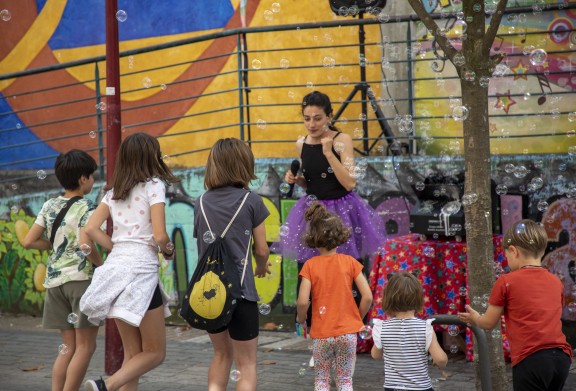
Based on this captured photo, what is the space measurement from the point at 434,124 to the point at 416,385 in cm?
554

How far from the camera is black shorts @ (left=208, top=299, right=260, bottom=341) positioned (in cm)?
526

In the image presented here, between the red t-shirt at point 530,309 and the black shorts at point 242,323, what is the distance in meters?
1.34

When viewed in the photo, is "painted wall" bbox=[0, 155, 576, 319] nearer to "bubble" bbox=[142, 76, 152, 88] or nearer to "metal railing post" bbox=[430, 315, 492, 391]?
"bubble" bbox=[142, 76, 152, 88]

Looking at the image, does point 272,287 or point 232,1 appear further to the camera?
point 232,1

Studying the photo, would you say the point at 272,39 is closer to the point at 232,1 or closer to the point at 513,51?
the point at 232,1

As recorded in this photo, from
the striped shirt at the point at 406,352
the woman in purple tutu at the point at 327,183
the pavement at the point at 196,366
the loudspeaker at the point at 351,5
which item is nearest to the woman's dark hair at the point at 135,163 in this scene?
the woman in purple tutu at the point at 327,183

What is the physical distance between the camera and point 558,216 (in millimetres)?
8016

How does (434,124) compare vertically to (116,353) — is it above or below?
above

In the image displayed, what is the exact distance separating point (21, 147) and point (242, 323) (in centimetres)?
877

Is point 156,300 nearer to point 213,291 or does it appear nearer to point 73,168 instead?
point 213,291

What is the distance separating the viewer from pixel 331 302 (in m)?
5.78

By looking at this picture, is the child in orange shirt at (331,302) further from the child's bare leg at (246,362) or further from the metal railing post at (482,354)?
the metal railing post at (482,354)

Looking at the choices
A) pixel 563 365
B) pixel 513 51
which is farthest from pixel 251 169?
pixel 513 51

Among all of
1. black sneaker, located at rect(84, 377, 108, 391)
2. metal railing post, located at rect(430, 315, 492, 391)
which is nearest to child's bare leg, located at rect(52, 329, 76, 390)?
black sneaker, located at rect(84, 377, 108, 391)
